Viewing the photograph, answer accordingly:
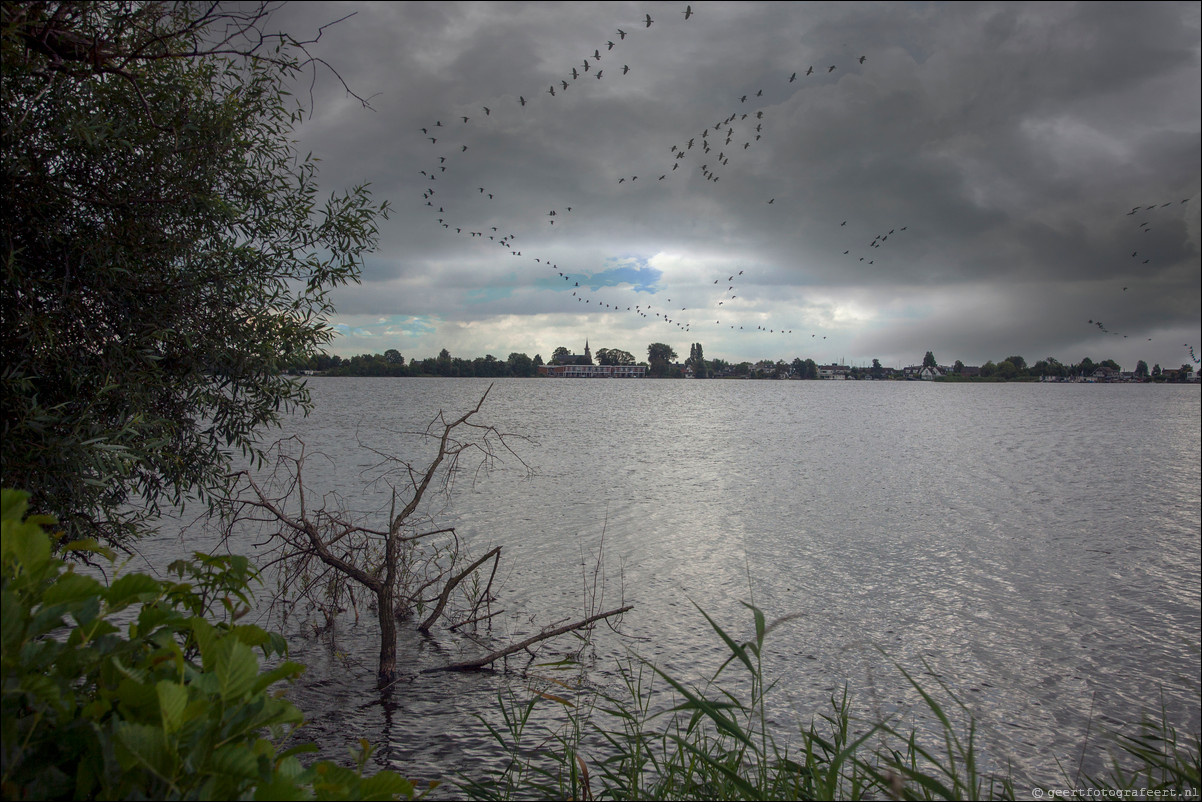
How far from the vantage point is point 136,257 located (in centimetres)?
817

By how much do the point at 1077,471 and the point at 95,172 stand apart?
43.8 meters

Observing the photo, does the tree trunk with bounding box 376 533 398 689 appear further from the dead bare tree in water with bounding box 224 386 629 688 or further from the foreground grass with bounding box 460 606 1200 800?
the foreground grass with bounding box 460 606 1200 800

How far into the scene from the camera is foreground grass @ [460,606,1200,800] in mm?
3945

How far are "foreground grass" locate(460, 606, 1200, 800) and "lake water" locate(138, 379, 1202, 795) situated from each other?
1.94 feet

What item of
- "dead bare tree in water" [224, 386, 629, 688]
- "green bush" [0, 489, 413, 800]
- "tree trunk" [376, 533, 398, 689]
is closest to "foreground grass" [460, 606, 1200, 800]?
"dead bare tree in water" [224, 386, 629, 688]

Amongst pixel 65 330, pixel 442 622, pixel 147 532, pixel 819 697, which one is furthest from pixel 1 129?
pixel 819 697

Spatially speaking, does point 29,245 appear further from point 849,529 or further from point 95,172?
point 849,529

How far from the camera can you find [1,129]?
7.00 m

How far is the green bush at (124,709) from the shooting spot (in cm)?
212

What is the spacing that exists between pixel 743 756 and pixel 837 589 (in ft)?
35.7

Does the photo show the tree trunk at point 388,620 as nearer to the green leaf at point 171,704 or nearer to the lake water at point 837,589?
the lake water at point 837,589

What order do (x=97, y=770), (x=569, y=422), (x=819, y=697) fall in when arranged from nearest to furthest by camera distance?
(x=97, y=770)
(x=819, y=697)
(x=569, y=422)

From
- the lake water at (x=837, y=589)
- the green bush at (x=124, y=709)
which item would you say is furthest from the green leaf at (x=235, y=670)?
the lake water at (x=837, y=589)

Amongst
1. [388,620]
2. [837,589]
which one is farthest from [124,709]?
[837,589]
